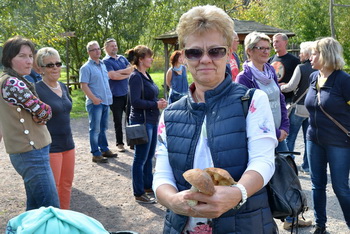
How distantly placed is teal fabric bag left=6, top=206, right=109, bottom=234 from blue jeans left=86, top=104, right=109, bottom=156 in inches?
232

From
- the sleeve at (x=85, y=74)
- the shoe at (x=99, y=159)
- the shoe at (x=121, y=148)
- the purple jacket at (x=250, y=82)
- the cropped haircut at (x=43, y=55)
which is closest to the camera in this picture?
the purple jacket at (x=250, y=82)

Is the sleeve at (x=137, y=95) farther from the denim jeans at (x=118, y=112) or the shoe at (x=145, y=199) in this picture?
the denim jeans at (x=118, y=112)

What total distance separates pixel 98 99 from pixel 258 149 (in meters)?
6.11

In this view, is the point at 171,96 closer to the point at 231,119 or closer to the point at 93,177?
the point at 93,177

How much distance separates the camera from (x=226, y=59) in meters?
1.97

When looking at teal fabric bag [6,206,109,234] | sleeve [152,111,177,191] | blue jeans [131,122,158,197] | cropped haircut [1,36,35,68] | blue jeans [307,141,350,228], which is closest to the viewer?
teal fabric bag [6,206,109,234]

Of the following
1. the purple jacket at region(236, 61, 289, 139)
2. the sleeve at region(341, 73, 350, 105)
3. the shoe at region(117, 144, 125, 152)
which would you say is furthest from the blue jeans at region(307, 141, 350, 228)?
the shoe at region(117, 144, 125, 152)

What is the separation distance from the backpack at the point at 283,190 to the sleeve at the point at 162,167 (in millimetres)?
476

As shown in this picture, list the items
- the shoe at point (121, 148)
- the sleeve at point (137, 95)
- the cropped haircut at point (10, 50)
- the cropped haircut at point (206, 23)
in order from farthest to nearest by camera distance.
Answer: the shoe at point (121, 148), the sleeve at point (137, 95), the cropped haircut at point (10, 50), the cropped haircut at point (206, 23)

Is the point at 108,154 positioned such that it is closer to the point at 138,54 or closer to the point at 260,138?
the point at 138,54

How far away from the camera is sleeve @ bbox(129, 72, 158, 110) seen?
5.36 metres

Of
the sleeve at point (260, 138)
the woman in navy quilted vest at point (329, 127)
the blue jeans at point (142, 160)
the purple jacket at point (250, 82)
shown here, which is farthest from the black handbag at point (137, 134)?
the sleeve at point (260, 138)

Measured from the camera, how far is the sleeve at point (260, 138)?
180 centimetres

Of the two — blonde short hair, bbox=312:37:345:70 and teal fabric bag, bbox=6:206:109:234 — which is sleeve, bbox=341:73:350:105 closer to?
blonde short hair, bbox=312:37:345:70
